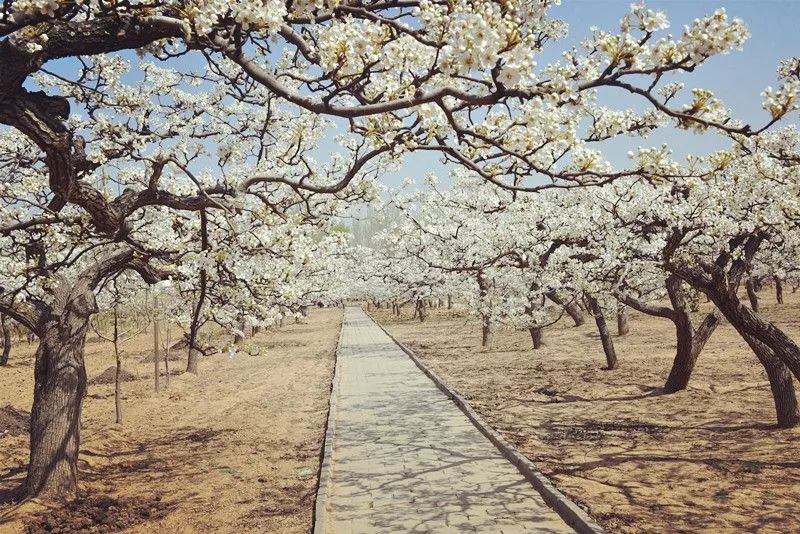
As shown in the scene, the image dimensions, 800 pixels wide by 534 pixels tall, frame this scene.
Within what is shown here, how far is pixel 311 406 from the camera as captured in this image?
45.4 feet

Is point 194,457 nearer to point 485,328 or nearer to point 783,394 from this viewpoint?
point 783,394

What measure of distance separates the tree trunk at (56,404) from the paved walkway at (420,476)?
3.64 metres

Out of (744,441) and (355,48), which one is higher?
(355,48)

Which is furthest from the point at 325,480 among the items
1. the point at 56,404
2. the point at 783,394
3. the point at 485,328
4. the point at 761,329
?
the point at 485,328

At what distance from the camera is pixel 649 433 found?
9891 millimetres

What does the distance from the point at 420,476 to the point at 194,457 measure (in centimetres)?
447

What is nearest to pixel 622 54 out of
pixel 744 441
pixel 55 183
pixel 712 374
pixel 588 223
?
pixel 55 183

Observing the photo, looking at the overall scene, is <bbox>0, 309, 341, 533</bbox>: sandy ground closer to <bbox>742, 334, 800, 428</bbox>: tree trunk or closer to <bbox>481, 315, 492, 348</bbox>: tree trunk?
<bbox>481, 315, 492, 348</bbox>: tree trunk

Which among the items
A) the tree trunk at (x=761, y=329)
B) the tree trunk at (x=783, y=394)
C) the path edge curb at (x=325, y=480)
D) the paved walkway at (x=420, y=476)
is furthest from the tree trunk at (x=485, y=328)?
the tree trunk at (x=761, y=329)

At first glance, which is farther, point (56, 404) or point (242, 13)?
point (56, 404)

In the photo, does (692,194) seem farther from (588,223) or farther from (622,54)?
(622,54)

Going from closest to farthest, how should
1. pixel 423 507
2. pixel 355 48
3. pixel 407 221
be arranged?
pixel 355 48
pixel 423 507
pixel 407 221

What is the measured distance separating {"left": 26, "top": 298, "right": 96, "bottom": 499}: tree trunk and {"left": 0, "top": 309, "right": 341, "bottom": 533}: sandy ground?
0.36m

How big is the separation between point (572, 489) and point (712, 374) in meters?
10.1
